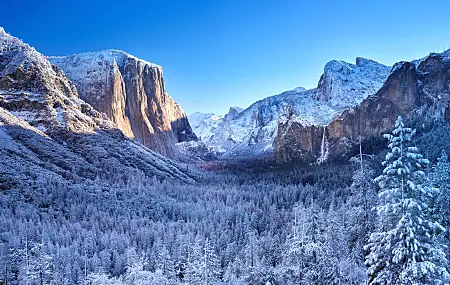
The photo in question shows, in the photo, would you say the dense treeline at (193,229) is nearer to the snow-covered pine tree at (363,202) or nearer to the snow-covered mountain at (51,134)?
the snow-covered pine tree at (363,202)

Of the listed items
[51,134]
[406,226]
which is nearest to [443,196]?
[406,226]

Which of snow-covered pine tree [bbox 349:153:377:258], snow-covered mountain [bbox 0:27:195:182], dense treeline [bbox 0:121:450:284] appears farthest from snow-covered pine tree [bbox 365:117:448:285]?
snow-covered mountain [bbox 0:27:195:182]

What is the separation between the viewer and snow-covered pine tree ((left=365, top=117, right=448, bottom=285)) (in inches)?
576

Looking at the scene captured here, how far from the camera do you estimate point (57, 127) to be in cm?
14225

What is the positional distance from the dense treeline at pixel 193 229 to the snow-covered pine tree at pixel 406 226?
112 centimetres

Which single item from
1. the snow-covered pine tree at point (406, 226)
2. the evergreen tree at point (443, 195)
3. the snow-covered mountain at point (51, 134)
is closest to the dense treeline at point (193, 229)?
the evergreen tree at point (443, 195)

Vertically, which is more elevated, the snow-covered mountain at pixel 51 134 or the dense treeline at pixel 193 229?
the snow-covered mountain at pixel 51 134

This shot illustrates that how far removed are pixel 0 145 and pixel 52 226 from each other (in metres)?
43.2

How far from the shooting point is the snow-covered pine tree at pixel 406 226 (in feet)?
48.0

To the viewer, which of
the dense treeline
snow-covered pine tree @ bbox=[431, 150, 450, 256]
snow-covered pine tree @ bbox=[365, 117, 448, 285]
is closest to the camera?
snow-covered pine tree @ bbox=[365, 117, 448, 285]

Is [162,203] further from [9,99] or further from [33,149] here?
[9,99]

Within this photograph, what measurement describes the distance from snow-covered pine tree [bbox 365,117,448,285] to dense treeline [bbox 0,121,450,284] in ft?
3.69

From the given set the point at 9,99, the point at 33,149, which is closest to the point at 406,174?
the point at 33,149

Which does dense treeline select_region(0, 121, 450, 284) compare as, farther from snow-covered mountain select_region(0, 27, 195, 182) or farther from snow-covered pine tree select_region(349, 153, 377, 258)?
snow-covered mountain select_region(0, 27, 195, 182)
